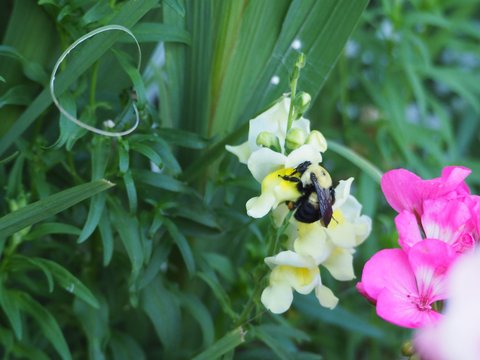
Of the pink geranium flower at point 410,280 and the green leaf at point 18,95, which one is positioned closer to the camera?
the pink geranium flower at point 410,280

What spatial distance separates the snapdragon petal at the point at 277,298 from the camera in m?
0.76

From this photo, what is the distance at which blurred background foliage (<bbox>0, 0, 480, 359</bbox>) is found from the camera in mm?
859

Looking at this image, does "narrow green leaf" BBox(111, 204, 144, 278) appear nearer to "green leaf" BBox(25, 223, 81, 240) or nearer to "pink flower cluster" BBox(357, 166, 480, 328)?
"green leaf" BBox(25, 223, 81, 240)

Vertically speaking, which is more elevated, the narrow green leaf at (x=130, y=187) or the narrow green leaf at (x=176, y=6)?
the narrow green leaf at (x=176, y=6)

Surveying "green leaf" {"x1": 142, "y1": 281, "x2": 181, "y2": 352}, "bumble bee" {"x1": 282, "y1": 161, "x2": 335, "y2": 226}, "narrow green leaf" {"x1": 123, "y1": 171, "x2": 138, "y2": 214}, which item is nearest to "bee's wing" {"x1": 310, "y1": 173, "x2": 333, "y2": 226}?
"bumble bee" {"x1": 282, "y1": 161, "x2": 335, "y2": 226}

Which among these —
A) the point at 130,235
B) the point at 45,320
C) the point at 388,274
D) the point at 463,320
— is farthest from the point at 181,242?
the point at 463,320

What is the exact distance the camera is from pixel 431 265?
70cm

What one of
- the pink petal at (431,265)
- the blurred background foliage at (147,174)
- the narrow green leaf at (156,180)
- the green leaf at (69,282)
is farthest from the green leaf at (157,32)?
the pink petal at (431,265)

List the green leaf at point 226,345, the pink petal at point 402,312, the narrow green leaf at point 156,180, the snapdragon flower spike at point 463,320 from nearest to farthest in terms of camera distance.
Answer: the snapdragon flower spike at point 463,320 < the pink petal at point 402,312 < the green leaf at point 226,345 < the narrow green leaf at point 156,180

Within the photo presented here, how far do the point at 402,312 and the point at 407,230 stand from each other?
0.24 ft

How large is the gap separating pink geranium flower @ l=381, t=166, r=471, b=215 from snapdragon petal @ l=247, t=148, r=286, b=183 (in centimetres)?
10

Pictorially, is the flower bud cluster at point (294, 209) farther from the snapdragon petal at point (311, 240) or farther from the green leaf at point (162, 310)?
the green leaf at point (162, 310)

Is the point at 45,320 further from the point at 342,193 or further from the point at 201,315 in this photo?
the point at 342,193

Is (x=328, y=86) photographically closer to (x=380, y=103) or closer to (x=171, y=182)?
(x=380, y=103)
